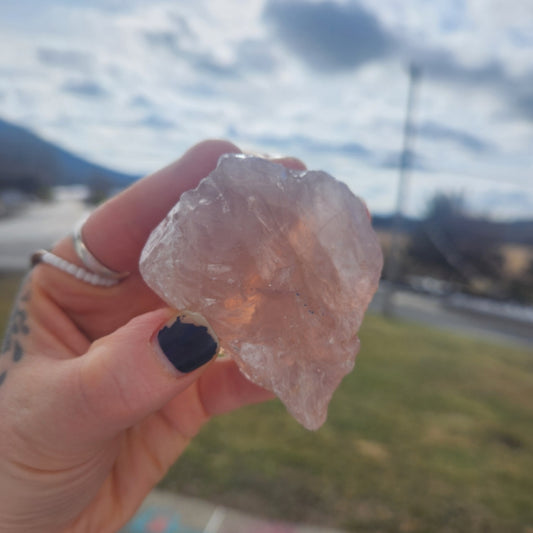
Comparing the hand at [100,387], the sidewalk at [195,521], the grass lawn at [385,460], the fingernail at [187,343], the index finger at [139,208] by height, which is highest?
the index finger at [139,208]

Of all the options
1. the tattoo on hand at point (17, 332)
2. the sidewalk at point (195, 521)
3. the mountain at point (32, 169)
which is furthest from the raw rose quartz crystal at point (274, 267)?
the mountain at point (32, 169)

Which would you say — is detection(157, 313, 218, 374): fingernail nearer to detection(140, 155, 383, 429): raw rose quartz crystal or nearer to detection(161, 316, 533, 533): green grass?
detection(140, 155, 383, 429): raw rose quartz crystal

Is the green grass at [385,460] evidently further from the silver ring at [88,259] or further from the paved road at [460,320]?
the paved road at [460,320]

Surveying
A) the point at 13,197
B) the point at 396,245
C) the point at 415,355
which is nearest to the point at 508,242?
the point at 396,245

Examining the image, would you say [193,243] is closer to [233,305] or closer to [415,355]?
[233,305]

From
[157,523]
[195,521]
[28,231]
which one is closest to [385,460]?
[195,521]
